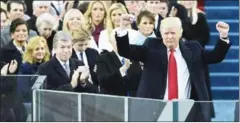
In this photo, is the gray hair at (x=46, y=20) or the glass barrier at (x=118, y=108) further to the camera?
the gray hair at (x=46, y=20)

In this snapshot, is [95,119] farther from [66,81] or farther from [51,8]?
[51,8]

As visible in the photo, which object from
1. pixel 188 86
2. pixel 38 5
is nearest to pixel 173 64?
pixel 188 86

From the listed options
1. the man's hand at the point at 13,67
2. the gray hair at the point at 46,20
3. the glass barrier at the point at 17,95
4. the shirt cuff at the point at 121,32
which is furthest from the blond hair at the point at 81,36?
the shirt cuff at the point at 121,32

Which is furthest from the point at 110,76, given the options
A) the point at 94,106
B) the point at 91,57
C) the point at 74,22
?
the point at 74,22

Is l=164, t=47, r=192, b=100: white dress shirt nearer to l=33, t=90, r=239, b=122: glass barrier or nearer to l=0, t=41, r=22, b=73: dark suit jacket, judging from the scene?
l=33, t=90, r=239, b=122: glass barrier

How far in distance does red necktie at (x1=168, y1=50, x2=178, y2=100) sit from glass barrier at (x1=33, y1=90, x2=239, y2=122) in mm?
514

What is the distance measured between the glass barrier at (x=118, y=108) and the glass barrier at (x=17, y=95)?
0.10 metres

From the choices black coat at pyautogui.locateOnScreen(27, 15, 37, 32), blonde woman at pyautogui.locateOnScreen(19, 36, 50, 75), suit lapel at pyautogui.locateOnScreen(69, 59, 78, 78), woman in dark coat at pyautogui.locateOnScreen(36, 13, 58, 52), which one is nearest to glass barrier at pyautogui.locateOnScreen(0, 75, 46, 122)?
suit lapel at pyautogui.locateOnScreen(69, 59, 78, 78)

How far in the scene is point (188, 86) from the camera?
12.4 m

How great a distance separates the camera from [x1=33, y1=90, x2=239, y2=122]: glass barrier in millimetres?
11359

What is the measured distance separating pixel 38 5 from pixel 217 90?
3093 millimetres

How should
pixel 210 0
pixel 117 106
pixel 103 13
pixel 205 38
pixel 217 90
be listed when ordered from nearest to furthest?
pixel 117 106 < pixel 103 13 < pixel 205 38 < pixel 217 90 < pixel 210 0

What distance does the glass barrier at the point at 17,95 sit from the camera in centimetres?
1238

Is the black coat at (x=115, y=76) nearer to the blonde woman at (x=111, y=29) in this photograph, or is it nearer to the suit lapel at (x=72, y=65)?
the suit lapel at (x=72, y=65)
